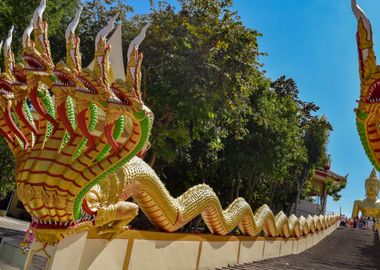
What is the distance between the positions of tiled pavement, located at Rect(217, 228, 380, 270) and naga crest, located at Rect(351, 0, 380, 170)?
5.25 meters

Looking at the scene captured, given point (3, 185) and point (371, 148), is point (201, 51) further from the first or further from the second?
point (3, 185)

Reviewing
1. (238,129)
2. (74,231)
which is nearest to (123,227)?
(74,231)

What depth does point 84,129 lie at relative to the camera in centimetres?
426

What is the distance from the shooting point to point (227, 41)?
1219 centimetres

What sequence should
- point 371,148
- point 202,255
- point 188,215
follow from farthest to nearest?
point 202,255
point 188,215
point 371,148

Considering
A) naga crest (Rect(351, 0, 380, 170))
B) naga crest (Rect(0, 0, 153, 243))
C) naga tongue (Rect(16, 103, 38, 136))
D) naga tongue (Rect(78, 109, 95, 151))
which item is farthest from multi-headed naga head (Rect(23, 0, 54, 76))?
naga crest (Rect(351, 0, 380, 170))

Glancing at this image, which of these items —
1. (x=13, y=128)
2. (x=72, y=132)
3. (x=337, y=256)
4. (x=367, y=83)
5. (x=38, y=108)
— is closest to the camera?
(x=367, y=83)

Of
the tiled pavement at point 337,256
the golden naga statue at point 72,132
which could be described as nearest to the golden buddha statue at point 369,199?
the tiled pavement at point 337,256

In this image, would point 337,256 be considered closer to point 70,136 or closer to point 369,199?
point 369,199

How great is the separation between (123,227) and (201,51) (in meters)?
7.67

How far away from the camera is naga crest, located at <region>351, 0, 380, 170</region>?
3.88m

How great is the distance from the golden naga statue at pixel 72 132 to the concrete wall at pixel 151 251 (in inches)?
6.7

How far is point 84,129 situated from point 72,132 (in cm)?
18

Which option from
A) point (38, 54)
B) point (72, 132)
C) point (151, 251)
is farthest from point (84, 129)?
point (151, 251)
